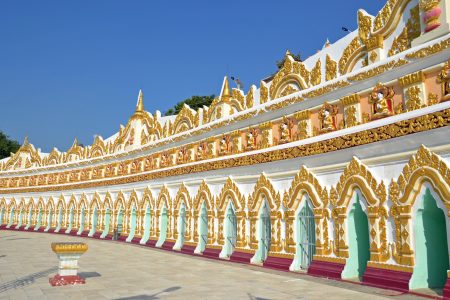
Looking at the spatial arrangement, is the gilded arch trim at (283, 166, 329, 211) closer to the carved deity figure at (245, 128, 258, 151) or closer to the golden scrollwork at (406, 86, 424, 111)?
the carved deity figure at (245, 128, 258, 151)

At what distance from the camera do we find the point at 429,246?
27.4 feet

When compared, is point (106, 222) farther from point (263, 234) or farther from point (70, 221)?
point (263, 234)

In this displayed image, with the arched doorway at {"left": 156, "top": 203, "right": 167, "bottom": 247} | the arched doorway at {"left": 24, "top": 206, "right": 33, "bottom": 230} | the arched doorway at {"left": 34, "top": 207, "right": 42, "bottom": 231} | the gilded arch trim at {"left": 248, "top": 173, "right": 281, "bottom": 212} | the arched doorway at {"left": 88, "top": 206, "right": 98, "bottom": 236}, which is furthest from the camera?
the arched doorway at {"left": 24, "top": 206, "right": 33, "bottom": 230}

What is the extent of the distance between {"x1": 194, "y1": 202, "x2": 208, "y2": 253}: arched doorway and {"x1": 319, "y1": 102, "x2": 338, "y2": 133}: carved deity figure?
623 centimetres

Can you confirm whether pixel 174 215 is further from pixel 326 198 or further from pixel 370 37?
pixel 370 37

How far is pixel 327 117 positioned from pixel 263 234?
13.9 feet

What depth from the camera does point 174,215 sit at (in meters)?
17.1

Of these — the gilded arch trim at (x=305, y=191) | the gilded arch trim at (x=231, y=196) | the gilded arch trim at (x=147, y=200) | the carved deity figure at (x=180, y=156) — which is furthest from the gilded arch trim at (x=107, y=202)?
the gilded arch trim at (x=305, y=191)

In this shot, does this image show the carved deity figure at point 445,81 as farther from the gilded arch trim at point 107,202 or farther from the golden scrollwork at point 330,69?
the gilded arch trim at point 107,202

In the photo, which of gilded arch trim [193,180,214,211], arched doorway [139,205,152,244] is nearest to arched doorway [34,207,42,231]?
arched doorway [139,205,152,244]

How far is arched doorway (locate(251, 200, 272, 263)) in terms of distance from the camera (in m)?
12.6

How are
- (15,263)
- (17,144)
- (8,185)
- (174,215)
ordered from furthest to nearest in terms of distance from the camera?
(17,144), (8,185), (174,215), (15,263)

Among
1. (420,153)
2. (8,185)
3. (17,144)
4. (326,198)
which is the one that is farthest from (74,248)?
(17,144)

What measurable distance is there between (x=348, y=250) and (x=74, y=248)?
20.6 feet
